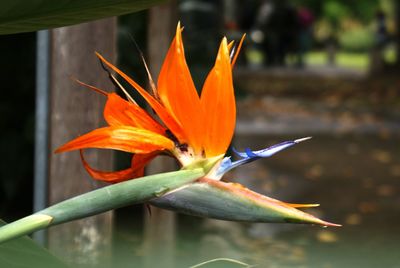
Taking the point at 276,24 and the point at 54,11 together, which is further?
the point at 276,24

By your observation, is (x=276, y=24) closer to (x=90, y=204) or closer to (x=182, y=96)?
(x=182, y=96)

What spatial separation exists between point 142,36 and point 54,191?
248 cm

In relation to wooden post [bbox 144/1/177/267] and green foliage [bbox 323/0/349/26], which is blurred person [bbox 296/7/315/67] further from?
wooden post [bbox 144/1/177/267]

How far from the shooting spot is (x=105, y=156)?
284cm

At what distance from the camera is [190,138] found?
2.66 feet

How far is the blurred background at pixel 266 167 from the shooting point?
4363 millimetres

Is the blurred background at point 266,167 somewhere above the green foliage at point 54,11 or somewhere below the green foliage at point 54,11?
below

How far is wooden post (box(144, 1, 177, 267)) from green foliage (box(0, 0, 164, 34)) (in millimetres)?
3353

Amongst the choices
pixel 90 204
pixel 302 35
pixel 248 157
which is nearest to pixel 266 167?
pixel 248 157

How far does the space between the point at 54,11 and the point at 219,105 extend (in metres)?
0.15

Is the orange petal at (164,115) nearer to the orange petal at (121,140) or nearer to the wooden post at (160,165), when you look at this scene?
the orange petal at (121,140)

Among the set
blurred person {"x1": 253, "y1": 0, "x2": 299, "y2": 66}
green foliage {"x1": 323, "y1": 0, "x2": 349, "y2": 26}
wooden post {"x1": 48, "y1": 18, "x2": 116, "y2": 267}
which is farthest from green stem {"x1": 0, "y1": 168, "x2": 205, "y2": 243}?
green foliage {"x1": 323, "y1": 0, "x2": 349, "y2": 26}

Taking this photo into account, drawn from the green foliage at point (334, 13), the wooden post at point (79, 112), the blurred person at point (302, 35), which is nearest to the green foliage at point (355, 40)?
the green foliage at point (334, 13)

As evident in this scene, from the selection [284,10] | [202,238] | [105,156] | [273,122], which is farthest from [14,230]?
[284,10]
